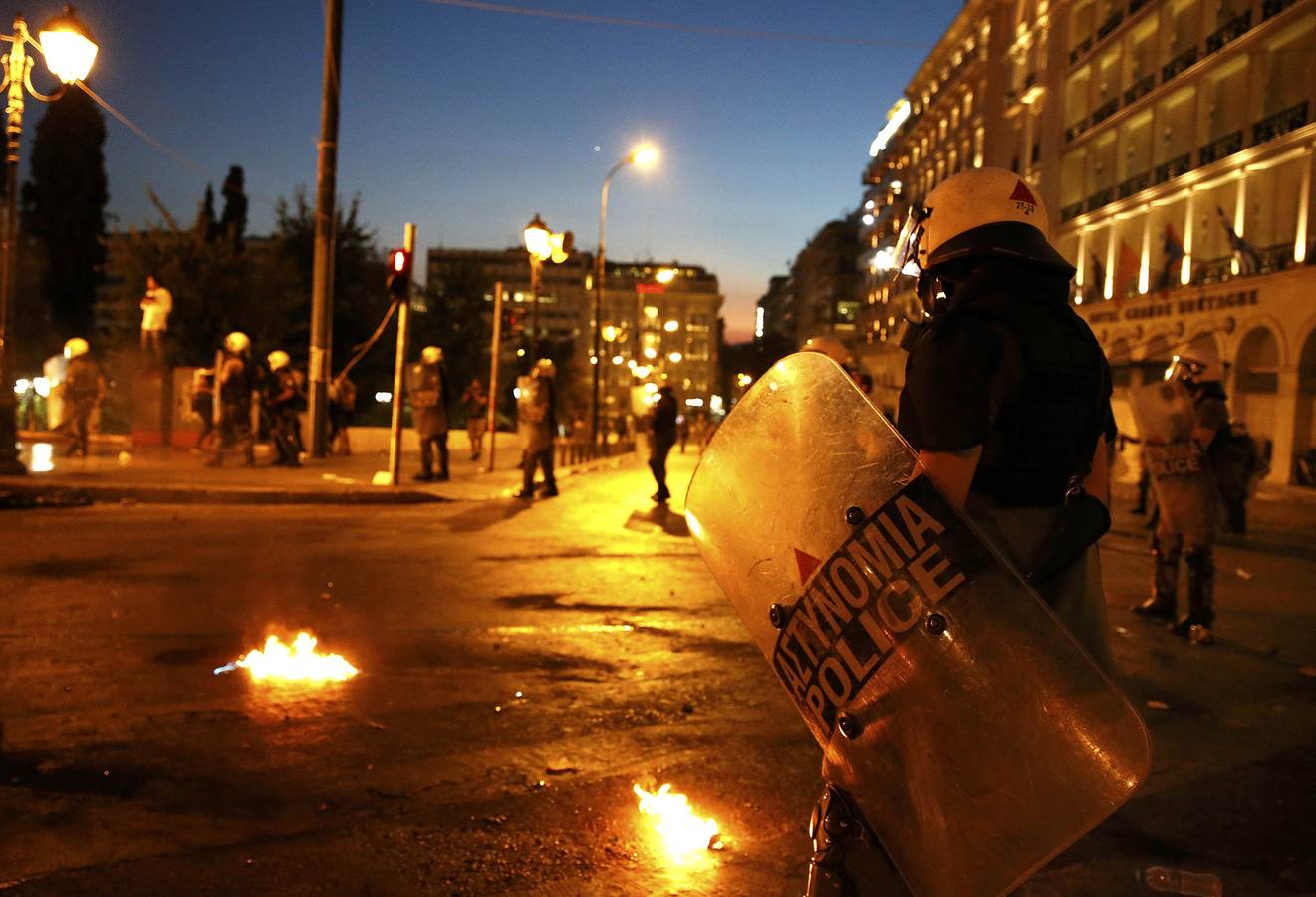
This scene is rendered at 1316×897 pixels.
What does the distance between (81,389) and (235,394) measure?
2331mm

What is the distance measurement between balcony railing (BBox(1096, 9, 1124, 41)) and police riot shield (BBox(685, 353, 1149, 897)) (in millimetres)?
44382

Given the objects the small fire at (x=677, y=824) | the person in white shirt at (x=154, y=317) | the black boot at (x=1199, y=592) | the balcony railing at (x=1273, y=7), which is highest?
the balcony railing at (x=1273, y=7)

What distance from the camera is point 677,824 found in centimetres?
360

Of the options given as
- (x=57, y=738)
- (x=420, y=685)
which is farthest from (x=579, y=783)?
(x=57, y=738)

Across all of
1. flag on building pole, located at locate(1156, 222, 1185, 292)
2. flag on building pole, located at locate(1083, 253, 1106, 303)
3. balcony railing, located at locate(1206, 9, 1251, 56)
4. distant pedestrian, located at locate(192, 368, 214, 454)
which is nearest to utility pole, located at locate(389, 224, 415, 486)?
distant pedestrian, located at locate(192, 368, 214, 454)

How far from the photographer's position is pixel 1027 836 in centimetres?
179

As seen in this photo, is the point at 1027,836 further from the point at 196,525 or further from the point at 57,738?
the point at 196,525

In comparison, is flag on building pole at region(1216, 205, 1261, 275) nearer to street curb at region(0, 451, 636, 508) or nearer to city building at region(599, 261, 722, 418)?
street curb at region(0, 451, 636, 508)

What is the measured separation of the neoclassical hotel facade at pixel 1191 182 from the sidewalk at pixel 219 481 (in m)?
16.9

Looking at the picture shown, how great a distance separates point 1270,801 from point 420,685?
354 centimetres

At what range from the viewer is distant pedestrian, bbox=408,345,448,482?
15.2 metres

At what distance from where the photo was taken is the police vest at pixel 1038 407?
202 cm

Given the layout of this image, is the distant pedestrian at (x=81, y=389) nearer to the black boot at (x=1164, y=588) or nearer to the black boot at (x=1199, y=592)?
the black boot at (x=1164, y=588)

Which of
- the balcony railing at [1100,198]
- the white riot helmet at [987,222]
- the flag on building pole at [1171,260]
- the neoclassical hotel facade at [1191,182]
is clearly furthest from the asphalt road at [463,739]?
the balcony railing at [1100,198]
